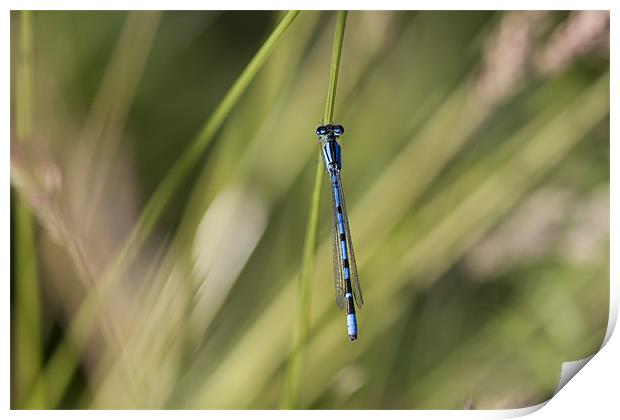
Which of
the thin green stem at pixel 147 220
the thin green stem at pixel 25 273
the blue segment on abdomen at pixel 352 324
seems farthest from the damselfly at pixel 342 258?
the thin green stem at pixel 25 273

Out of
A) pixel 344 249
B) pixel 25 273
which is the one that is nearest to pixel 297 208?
pixel 344 249

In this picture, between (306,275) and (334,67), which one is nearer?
(334,67)

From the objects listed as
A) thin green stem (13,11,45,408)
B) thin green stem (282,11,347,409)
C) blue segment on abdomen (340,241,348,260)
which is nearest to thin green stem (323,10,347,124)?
thin green stem (282,11,347,409)

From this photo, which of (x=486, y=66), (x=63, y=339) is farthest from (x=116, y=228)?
(x=486, y=66)

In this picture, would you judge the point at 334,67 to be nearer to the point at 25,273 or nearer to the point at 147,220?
the point at 147,220

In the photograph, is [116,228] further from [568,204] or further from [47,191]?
[568,204]

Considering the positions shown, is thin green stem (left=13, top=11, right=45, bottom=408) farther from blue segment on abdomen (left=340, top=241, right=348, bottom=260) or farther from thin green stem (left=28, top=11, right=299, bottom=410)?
blue segment on abdomen (left=340, top=241, right=348, bottom=260)

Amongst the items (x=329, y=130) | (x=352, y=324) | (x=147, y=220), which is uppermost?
(x=329, y=130)
